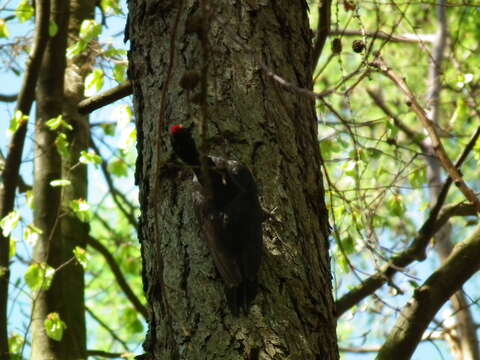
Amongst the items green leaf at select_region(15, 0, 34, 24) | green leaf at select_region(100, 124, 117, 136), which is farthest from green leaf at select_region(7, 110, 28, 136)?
green leaf at select_region(100, 124, 117, 136)

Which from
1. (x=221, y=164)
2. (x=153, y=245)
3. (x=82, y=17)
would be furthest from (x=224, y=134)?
(x=82, y=17)

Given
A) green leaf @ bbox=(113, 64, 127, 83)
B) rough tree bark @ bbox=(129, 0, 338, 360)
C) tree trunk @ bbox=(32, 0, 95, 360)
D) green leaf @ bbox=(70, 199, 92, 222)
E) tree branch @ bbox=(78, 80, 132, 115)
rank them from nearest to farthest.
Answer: rough tree bark @ bbox=(129, 0, 338, 360)
tree branch @ bbox=(78, 80, 132, 115)
tree trunk @ bbox=(32, 0, 95, 360)
green leaf @ bbox=(70, 199, 92, 222)
green leaf @ bbox=(113, 64, 127, 83)

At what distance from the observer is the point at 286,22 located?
2.80m

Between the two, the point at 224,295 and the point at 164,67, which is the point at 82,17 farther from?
the point at 224,295

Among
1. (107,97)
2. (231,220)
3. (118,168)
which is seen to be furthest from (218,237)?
(118,168)

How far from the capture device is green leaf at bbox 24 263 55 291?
3773 millimetres

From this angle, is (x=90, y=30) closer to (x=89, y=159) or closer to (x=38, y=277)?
(x=89, y=159)

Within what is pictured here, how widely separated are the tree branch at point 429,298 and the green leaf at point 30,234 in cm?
209

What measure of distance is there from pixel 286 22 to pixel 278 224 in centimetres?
90

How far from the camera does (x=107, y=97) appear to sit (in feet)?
11.4

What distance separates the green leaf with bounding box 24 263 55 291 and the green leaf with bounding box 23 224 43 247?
146 millimetres

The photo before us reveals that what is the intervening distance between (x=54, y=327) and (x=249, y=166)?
5.88ft

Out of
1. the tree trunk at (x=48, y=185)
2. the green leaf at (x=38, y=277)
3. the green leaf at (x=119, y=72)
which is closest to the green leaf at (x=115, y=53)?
the green leaf at (x=119, y=72)

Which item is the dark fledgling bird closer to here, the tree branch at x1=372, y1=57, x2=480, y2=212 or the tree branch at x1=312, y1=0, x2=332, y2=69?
the tree branch at x1=372, y1=57, x2=480, y2=212
